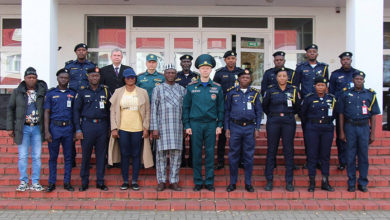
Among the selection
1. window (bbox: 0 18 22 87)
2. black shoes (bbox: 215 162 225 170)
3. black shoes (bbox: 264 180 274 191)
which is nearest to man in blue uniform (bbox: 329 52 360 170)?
black shoes (bbox: 264 180 274 191)

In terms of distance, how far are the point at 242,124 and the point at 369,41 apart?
3.56 metres

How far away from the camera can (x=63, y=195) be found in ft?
18.2

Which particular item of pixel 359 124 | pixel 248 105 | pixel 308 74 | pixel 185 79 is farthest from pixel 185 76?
pixel 359 124

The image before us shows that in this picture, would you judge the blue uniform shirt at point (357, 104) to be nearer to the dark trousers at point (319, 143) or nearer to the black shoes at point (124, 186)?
the dark trousers at point (319, 143)

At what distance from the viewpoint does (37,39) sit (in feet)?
23.1

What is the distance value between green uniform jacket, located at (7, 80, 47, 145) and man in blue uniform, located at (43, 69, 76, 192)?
0.14 meters

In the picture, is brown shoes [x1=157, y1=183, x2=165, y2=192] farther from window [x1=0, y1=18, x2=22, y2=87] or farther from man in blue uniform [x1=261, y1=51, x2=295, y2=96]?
window [x1=0, y1=18, x2=22, y2=87]

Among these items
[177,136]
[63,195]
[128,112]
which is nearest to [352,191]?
[177,136]

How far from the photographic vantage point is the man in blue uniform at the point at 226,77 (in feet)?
20.5

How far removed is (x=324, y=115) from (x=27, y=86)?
4649mm

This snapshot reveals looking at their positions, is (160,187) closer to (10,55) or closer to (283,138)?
(283,138)

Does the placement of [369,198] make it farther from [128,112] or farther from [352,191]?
[128,112]

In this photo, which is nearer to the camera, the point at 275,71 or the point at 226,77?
the point at 226,77

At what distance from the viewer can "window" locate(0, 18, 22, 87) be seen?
9.82 metres
